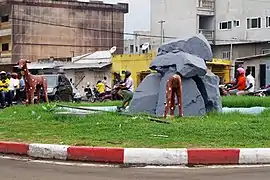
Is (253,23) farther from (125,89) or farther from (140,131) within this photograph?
(140,131)

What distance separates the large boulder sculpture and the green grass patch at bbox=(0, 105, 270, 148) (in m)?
1.03

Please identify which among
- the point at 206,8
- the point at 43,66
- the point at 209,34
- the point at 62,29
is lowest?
the point at 43,66

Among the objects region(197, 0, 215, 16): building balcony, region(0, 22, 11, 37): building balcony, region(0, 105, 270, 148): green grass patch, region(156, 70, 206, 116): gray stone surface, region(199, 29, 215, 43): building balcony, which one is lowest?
region(0, 105, 270, 148): green grass patch

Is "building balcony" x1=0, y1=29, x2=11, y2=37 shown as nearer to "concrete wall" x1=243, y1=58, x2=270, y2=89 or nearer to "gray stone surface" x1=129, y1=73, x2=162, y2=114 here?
"concrete wall" x1=243, y1=58, x2=270, y2=89

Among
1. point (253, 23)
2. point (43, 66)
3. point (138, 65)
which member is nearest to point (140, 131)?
point (138, 65)

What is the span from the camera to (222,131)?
883 cm

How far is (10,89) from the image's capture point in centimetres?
2108

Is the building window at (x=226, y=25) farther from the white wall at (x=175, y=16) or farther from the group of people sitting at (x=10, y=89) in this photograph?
the group of people sitting at (x=10, y=89)

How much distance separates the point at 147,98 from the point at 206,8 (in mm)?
34902

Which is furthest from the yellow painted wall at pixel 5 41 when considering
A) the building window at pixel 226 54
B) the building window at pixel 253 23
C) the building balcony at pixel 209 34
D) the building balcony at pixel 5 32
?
the building window at pixel 253 23

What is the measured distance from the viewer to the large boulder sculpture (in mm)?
11828

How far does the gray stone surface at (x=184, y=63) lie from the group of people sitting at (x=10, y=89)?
373 inches

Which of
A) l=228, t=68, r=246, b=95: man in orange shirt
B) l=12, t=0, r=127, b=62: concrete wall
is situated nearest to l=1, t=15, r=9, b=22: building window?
l=12, t=0, r=127, b=62: concrete wall

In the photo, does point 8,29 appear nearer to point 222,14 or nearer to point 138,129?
point 222,14
